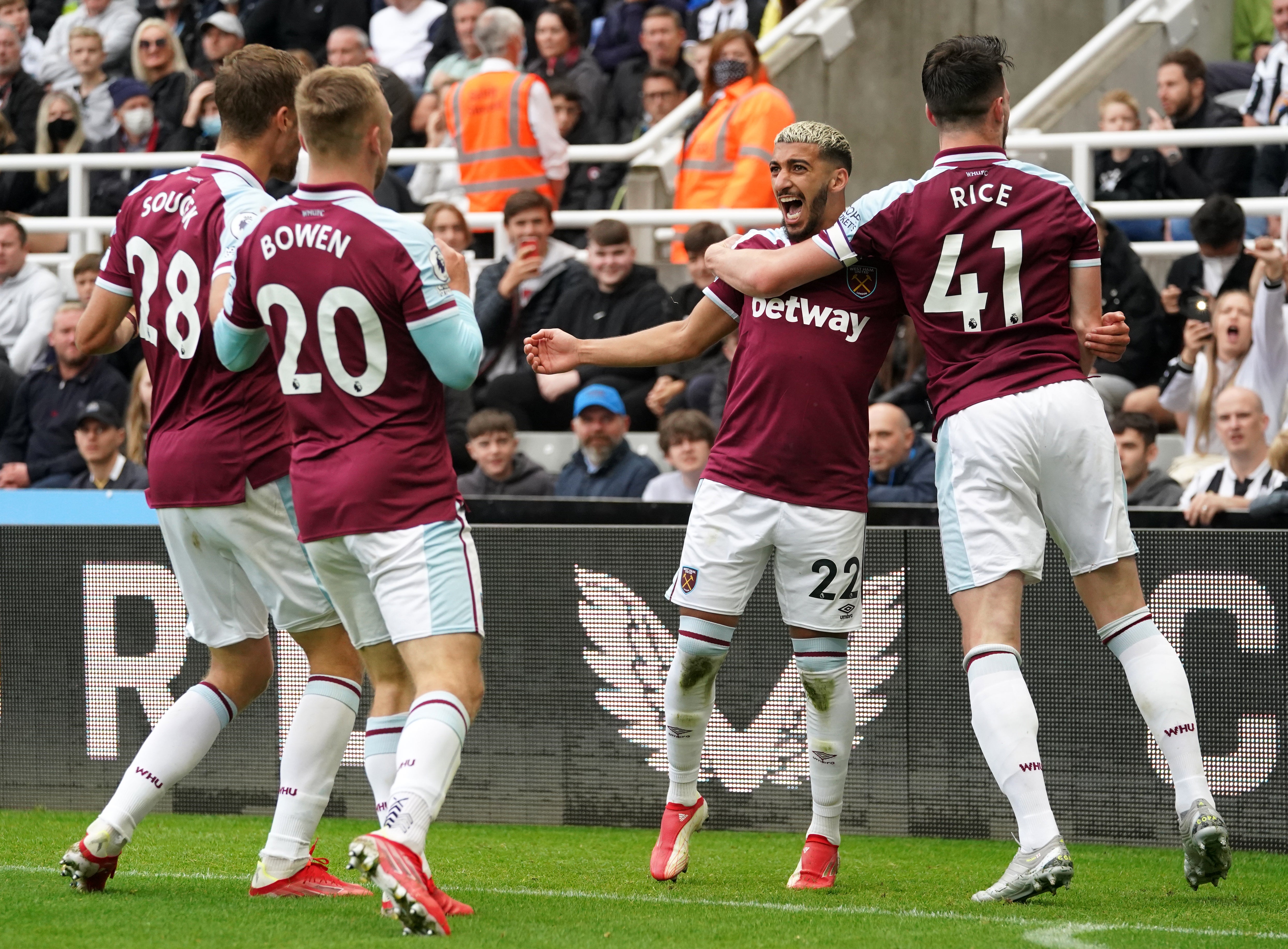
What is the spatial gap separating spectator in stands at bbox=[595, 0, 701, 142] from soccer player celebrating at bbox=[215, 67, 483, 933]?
26.9ft

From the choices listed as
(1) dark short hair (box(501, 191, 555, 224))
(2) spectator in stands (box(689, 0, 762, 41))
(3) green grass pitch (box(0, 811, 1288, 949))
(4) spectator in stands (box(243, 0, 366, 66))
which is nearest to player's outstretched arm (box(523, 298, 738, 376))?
(3) green grass pitch (box(0, 811, 1288, 949))

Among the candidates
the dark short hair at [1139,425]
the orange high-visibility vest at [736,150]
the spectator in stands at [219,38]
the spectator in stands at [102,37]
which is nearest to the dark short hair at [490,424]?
the orange high-visibility vest at [736,150]

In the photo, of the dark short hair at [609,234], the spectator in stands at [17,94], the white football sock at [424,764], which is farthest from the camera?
the spectator in stands at [17,94]

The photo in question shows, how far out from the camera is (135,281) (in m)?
5.18

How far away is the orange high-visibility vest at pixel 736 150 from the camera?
10.5 m

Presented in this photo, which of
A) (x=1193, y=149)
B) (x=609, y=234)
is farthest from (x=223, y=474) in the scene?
(x=1193, y=149)

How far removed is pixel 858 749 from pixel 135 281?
3268 millimetres

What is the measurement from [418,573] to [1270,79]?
8322 millimetres

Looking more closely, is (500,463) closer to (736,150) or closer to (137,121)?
(736,150)

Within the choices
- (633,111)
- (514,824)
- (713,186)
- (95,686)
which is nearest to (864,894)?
(514,824)

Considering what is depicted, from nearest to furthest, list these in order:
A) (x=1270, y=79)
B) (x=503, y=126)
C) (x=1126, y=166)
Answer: (x=1126, y=166)
(x=1270, y=79)
(x=503, y=126)

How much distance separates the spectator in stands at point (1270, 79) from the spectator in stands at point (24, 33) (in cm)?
1040

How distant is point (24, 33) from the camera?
15664 mm

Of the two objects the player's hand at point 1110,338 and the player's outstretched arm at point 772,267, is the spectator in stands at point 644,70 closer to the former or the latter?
the player's outstretched arm at point 772,267
